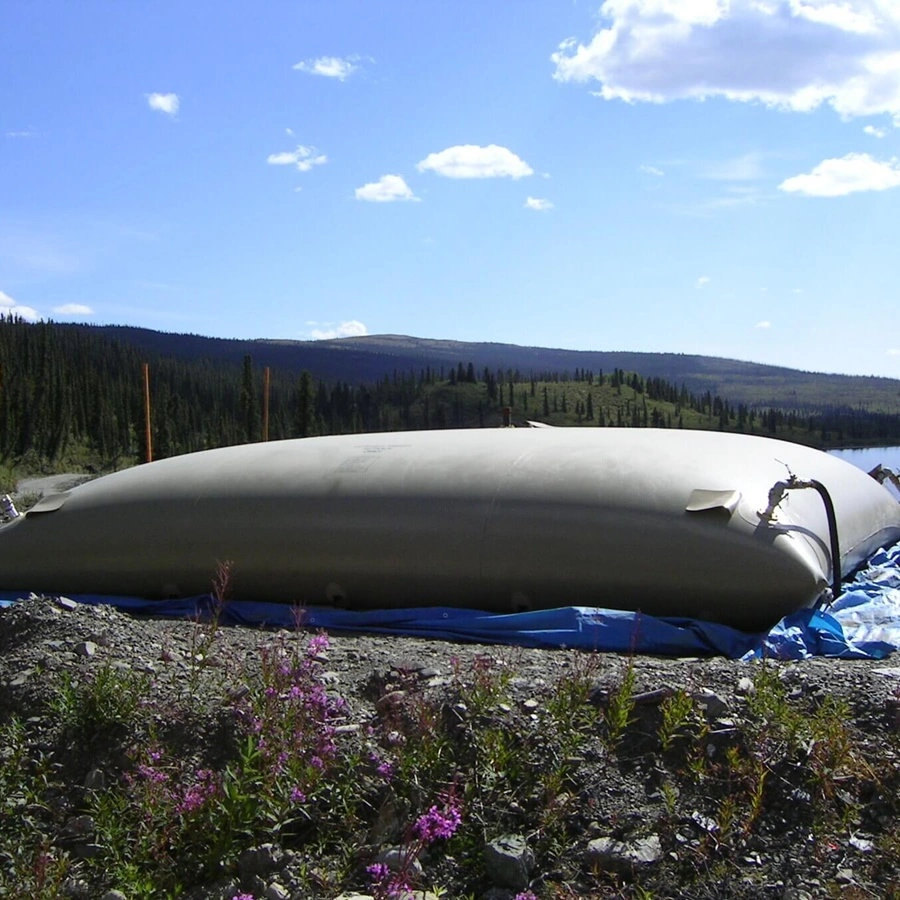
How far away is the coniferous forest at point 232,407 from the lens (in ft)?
178

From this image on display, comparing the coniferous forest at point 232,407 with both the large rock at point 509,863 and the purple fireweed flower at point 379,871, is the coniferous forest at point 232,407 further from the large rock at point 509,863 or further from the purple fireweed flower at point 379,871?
the purple fireweed flower at point 379,871

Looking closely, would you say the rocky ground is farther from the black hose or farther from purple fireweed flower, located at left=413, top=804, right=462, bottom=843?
the black hose

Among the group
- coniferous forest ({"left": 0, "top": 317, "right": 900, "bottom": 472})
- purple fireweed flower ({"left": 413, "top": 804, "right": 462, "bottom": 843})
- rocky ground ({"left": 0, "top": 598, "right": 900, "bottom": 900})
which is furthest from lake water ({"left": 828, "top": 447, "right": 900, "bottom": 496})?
coniferous forest ({"left": 0, "top": 317, "right": 900, "bottom": 472})

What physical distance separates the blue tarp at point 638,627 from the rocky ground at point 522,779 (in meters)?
0.78

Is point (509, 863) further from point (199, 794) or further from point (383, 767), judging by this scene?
point (199, 794)

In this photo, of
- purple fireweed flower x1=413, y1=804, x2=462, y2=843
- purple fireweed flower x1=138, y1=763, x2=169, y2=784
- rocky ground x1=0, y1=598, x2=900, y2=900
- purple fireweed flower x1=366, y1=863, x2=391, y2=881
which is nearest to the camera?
purple fireweed flower x1=366, y1=863, x2=391, y2=881

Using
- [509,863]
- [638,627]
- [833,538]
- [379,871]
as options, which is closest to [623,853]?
[509,863]

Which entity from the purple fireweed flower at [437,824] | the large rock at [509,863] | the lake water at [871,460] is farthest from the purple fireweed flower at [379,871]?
the lake water at [871,460]

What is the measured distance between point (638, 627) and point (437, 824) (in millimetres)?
2425

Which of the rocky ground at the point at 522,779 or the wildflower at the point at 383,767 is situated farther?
the wildflower at the point at 383,767

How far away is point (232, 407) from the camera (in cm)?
7981

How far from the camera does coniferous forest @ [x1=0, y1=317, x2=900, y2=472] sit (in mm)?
54375

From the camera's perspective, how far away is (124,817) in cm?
372

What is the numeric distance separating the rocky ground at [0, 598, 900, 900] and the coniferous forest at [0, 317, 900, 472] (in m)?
37.4
